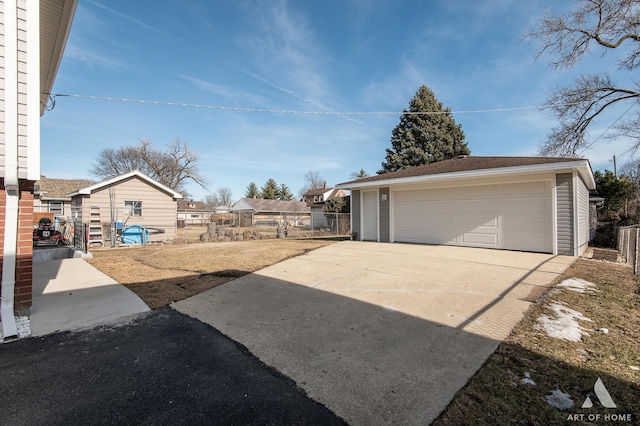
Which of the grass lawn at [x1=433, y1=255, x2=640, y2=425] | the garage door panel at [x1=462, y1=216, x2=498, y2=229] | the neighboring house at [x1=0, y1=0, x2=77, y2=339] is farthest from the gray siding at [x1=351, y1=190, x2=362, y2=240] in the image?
the neighboring house at [x1=0, y1=0, x2=77, y2=339]

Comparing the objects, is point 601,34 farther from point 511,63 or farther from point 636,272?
point 636,272

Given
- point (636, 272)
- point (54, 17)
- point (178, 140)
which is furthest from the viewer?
point (178, 140)

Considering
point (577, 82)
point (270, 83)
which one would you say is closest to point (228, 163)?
point (270, 83)

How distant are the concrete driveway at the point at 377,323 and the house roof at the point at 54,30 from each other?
15.3 ft

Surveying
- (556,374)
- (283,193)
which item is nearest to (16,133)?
(556,374)

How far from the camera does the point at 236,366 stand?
2607mm

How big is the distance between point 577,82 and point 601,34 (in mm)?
1966

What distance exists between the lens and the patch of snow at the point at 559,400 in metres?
1.97

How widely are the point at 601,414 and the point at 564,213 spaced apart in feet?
27.5

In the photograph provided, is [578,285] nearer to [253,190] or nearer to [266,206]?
[266,206]

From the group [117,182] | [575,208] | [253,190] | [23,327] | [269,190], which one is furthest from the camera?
[253,190]

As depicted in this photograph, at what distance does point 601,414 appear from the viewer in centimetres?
189

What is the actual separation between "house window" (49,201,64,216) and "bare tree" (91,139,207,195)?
14.8 meters

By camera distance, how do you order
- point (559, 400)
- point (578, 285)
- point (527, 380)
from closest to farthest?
point (559, 400) → point (527, 380) → point (578, 285)
